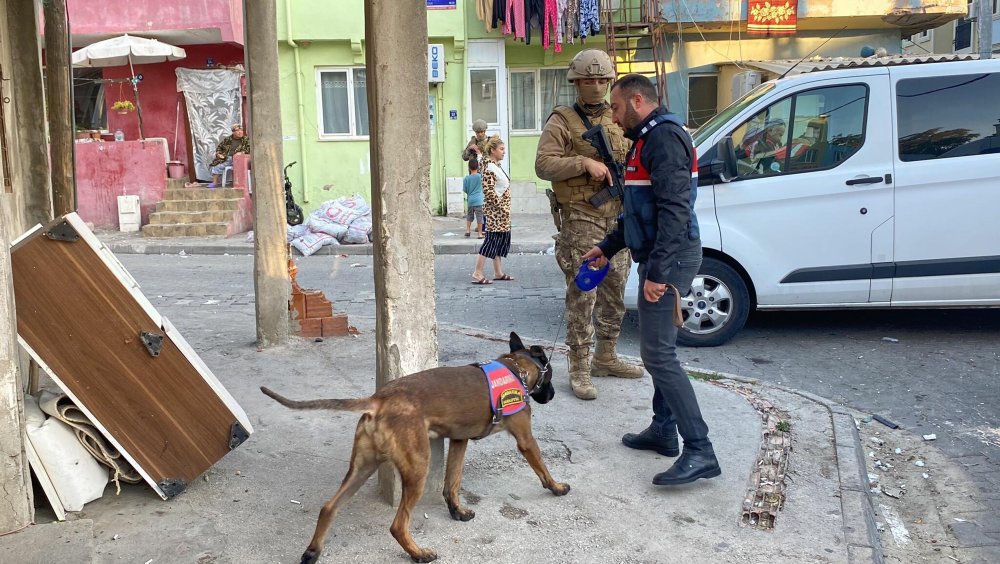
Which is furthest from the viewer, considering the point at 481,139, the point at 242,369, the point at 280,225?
the point at 481,139

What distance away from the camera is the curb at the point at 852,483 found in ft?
12.1

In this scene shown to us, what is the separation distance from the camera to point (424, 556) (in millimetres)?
3439

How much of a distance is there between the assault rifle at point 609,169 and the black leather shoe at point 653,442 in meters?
1.47

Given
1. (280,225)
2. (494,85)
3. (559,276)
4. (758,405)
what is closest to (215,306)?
(280,225)

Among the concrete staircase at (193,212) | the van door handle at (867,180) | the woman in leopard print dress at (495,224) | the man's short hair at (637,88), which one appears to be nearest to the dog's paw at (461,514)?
the man's short hair at (637,88)

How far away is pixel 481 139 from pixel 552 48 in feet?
14.0

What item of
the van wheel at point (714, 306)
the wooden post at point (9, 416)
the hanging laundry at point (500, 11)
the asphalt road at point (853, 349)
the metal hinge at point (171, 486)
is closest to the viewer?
the wooden post at point (9, 416)

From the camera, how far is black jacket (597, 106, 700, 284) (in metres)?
4.02

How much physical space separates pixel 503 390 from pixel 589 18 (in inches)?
549

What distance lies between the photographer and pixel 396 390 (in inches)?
137

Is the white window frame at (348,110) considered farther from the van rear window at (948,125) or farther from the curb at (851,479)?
the curb at (851,479)

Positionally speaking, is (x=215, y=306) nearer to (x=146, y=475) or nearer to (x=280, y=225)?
(x=280, y=225)

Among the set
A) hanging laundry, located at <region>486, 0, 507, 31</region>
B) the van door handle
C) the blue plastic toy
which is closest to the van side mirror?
the van door handle

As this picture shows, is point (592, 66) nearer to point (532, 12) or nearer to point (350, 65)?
point (532, 12)
